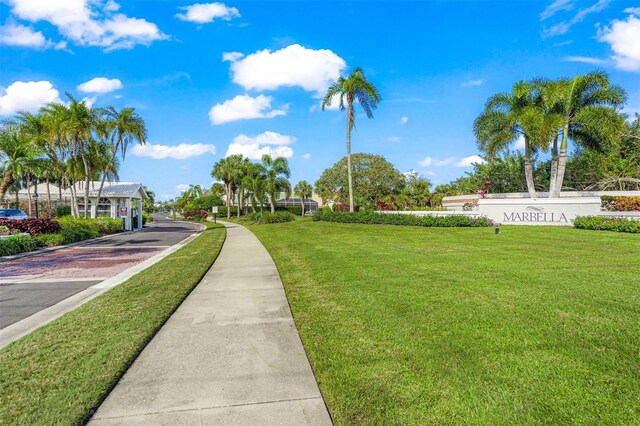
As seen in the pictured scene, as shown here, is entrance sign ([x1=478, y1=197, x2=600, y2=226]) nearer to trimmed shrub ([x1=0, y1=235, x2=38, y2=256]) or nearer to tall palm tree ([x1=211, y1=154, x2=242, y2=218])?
trimmed shrub ([x1=0, y1=235, x2=38, y2=256])

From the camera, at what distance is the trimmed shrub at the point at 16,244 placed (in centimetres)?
1242

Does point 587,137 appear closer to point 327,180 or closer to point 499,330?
point 499,330

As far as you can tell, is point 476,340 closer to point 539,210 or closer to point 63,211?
point 539,210

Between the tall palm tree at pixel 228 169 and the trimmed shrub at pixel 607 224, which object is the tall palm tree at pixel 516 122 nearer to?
the trimmed shrub at pixel 607 224

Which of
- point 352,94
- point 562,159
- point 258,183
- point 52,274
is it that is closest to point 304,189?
point 258,183

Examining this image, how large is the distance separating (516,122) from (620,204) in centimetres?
774

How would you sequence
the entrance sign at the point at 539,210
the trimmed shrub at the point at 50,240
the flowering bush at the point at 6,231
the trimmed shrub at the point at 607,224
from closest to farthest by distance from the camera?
the flowering bush at the point at 6,231, the trimmed shrub at the point at 607,224, the trimmed shrub at the point at 50,240, the entrance sign at the point at 539,210

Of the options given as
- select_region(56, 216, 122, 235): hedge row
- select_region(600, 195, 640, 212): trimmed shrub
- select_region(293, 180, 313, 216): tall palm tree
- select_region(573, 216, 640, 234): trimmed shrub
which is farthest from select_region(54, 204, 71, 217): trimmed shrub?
select_region(293, 180, 313, 216): tall palm tree

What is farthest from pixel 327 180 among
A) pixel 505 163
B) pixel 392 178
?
pixel 505 163

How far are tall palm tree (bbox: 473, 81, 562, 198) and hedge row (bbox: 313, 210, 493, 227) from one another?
608 centimetres

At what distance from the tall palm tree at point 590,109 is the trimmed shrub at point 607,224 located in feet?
18.0

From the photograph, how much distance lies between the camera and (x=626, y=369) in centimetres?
334

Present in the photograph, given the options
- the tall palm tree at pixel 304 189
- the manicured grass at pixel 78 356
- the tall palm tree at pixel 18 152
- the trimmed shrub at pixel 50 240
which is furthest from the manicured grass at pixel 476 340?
the tall palm tree at pixel 304 189

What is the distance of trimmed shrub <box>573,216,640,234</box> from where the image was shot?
1439 cm
